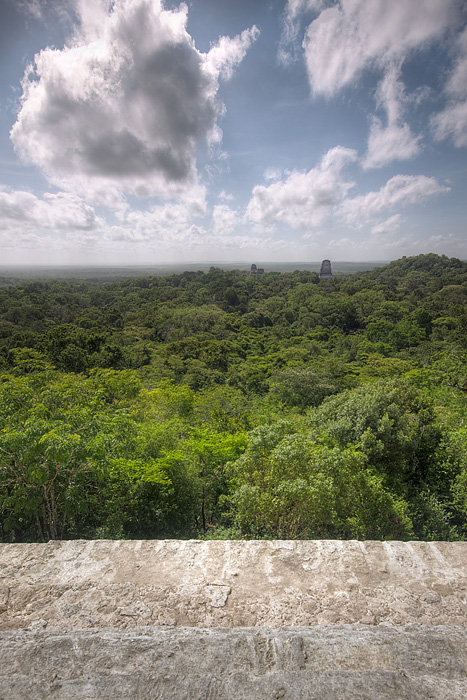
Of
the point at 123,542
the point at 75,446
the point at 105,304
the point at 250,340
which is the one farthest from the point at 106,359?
the point at 105,304

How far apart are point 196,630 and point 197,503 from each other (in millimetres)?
5960

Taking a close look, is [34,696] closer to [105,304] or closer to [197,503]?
[197,503]

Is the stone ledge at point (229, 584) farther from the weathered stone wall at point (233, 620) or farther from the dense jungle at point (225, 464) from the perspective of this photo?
the dense jungle at point (225, 464)

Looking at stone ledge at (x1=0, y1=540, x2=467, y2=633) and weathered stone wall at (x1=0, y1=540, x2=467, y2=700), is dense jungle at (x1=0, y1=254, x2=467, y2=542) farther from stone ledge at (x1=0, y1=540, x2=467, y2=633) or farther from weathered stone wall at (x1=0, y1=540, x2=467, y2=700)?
weathered stone wall at (x1=0, y1=540, x2=467, y2=700)

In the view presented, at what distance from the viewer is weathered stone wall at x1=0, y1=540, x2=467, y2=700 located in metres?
2.06

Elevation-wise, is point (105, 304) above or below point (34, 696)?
below

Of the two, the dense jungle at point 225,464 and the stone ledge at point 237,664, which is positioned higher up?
the stone ledge at point 237,664

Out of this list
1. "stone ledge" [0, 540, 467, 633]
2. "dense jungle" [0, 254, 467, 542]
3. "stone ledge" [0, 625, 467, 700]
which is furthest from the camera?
"dense jungle" [0, 254, 467, 542]

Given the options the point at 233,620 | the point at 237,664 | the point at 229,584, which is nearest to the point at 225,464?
the point at 229,584

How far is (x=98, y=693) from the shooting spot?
6.56ft

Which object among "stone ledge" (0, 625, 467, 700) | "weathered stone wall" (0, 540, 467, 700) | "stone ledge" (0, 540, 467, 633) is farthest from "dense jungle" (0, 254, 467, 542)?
"stone ledge" (0, 625, 467, 700)

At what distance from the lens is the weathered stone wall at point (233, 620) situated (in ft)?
6.77

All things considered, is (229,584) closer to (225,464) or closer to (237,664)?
(237,664)

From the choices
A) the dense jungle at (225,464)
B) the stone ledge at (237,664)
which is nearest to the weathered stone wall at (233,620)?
the stone ledge at (237,664)
